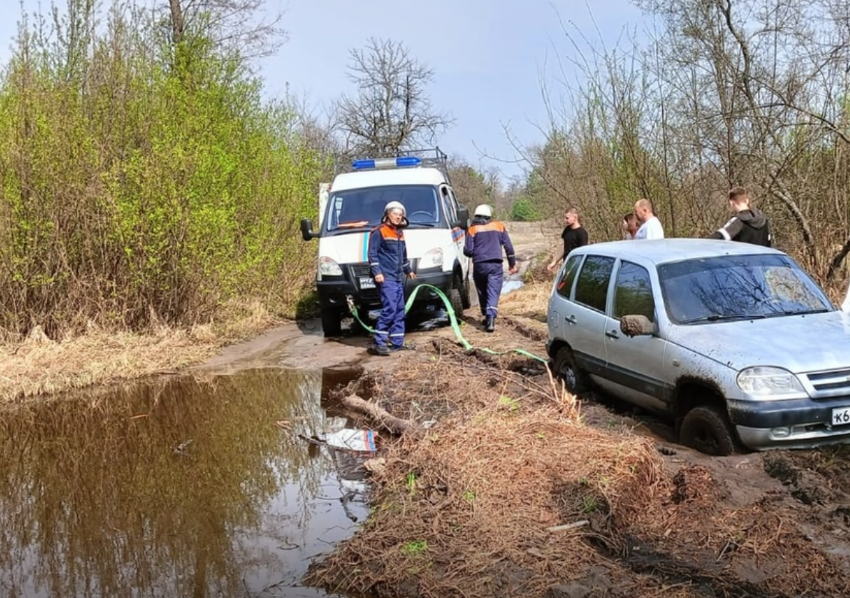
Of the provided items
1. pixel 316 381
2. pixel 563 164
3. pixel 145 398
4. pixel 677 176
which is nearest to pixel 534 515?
pixel 316 381

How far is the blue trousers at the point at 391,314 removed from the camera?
33.4 ft

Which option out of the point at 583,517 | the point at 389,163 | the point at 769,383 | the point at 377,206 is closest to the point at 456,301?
the point at 377,206

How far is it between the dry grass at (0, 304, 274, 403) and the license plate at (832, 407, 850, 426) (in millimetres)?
7879

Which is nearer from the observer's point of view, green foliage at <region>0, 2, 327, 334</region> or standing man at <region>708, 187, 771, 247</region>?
standing man at <region>708, 187, 771, 247</region>

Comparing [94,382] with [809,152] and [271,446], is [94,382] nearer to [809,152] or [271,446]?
[271,446]

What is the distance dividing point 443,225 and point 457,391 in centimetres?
505

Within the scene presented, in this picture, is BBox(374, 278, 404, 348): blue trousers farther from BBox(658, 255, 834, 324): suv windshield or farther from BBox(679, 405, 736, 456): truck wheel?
BBox(679, 405, 736, 456): truck wheel

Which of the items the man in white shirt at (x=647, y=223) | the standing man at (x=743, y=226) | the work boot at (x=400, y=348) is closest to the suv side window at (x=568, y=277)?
the man in white shirt at (x=647, y=223)

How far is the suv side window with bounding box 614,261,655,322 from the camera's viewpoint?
6168mm

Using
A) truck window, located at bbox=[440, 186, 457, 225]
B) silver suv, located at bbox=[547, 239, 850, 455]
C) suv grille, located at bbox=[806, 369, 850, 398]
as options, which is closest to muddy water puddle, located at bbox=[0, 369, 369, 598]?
silver suv, located at bbox=[547, 239, 850, 455]

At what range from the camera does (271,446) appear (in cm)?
661

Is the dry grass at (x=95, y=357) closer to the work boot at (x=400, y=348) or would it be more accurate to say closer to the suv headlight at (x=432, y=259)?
the work boot at (x=400, y=348)

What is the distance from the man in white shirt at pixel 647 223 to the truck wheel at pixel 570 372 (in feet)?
6.48

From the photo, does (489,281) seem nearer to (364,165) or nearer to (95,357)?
(364,165)
